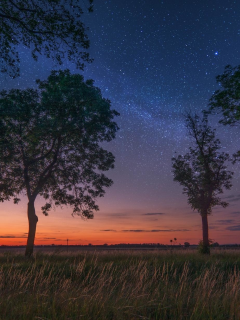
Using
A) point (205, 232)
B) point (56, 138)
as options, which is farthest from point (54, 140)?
point (205, 232)

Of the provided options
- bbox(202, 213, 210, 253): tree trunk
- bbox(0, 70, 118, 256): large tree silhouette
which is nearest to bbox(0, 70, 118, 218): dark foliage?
bbox(0, 70, 118, 256): large tree silhouette

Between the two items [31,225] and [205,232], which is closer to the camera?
[31,225]

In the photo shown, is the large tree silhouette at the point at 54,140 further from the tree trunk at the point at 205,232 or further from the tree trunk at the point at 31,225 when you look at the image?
the tree trunk at the point at 205,232

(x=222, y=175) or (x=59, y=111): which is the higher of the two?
(x=59, y=111)

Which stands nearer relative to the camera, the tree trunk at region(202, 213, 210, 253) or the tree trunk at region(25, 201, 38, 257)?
the tree trunk at region(25, 201, 38, 257)

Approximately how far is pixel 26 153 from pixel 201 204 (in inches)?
669

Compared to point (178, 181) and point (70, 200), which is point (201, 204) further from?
point (70, 200)

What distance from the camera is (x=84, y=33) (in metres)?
11.2

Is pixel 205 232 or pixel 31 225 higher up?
pixel 205 232

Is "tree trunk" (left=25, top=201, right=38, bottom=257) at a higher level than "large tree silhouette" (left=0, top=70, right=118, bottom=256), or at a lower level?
lower

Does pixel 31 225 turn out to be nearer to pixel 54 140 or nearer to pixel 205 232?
pixel 54 140

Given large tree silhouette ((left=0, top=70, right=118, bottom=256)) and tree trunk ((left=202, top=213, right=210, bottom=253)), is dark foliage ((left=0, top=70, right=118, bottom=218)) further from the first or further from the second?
tree trunk ((left=202, top=213, right=210, bottom=253))

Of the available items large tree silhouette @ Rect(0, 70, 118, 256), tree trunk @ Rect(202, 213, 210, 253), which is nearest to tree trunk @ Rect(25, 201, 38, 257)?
large tree silhouette @ Rect(0, 70, 118, 256)

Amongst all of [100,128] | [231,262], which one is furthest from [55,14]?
[231,262]
